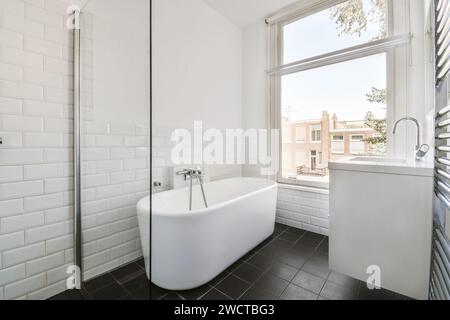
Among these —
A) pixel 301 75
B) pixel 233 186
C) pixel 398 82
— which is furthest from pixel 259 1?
pixel 233 186

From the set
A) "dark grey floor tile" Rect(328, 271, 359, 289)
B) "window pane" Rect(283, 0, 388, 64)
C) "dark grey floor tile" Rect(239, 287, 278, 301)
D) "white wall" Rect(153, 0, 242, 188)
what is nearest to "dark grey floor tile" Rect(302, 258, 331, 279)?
"dark grey floor tile" Rect(328, 271, 359, 289)

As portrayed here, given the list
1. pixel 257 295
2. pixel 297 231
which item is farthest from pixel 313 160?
pixel 257 295

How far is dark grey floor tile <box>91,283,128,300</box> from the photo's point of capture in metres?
1.23

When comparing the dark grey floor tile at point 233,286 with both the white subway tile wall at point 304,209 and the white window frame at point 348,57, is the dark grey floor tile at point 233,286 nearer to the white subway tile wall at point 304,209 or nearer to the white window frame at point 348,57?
the white subway tile wall at point 304,209

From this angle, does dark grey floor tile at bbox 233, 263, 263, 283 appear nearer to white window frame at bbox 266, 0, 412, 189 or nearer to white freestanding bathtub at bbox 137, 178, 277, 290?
white freestanding bathtub at bbox 137, 178, 277, 290

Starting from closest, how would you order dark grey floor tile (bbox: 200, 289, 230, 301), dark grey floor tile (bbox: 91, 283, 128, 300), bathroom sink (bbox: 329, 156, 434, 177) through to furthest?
1. bathroom sink (bbox: 329, 156, 434, 177)
2. dark grey floor tile (bbox: 91, 283, 128, 300)
3. dark grey floor tile (bbox: 200, 289, 230, 301)

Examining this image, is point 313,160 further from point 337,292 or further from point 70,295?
point 70,295

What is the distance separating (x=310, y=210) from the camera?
2.52m

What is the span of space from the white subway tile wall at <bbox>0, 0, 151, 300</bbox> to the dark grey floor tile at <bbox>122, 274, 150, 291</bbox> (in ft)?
0.50

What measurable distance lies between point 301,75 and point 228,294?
2.53 meters

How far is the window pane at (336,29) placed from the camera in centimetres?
214
